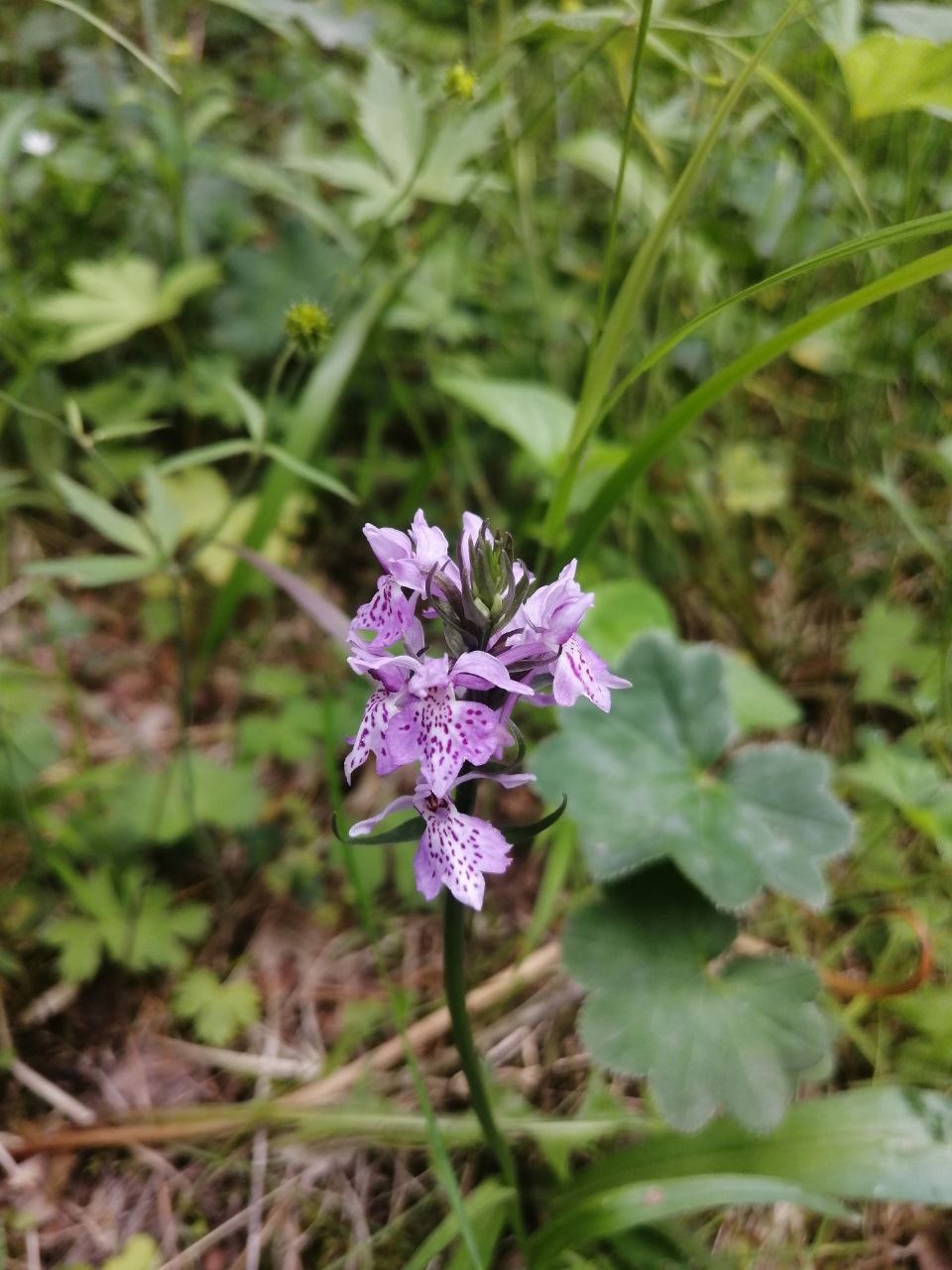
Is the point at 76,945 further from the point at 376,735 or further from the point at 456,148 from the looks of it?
the point at 456,148

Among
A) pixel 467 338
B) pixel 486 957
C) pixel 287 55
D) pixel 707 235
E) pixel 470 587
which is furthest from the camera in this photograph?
pixel 287 55

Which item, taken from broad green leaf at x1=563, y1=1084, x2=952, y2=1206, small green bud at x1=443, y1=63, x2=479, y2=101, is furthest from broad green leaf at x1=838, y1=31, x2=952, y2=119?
broad green leaf at x1=563, y1=1084, x2=952, y2=1206

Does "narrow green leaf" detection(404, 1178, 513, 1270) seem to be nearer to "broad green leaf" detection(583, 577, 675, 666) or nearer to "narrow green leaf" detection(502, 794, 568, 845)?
"narrow green leaf" detection(502, 794, 568, 845)

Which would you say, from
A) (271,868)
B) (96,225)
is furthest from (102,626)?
(96,225)

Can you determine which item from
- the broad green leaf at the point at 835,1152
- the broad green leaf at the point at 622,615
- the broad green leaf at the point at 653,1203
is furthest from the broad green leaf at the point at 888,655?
the broad green leaf at the point at 653,1203

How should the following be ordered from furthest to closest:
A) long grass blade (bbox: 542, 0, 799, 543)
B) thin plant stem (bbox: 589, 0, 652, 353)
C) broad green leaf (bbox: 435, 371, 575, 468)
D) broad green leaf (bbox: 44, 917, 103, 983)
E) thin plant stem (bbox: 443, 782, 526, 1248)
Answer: broad green leaf (bbox: 435, 371, 575, 468) < broad green leaf (bbox: 44, 917, 103, 983) < long grass blade (bbox: 542, 0, 799, 543) < thin plant stem (bbox: 589, 0, 652, 353) < thin plant stem (bbox: 443, 782, 526, 1248)

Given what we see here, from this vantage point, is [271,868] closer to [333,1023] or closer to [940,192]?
[333,1023]

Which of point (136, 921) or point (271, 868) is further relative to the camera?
point (271, 868)

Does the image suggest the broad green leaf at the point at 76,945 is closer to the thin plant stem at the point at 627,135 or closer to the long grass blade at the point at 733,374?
the long grass blade at the point at 733,374
